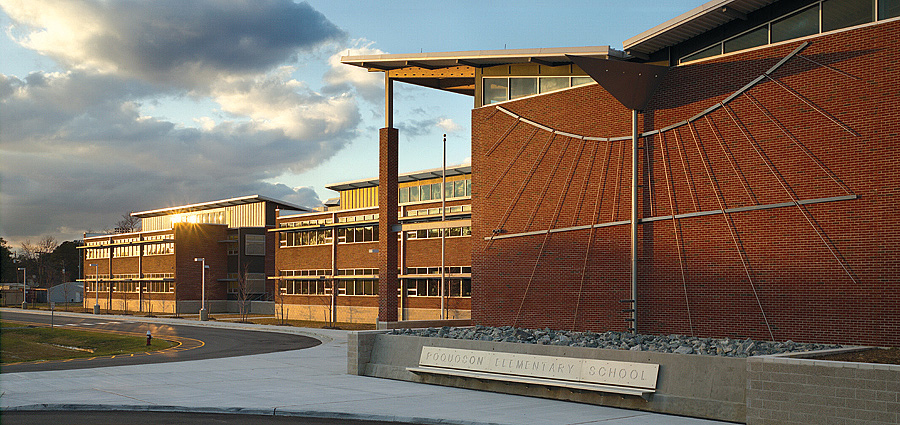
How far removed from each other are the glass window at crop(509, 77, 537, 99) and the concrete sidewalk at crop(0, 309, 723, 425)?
40.0 ft

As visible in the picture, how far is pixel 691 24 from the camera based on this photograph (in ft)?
78.8

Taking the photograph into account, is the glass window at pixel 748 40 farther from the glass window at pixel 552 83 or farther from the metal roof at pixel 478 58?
the glass window at pixel 552 83

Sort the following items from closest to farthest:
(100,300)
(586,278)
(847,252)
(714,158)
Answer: (847,252), (714,158), (586,278), (100,300)

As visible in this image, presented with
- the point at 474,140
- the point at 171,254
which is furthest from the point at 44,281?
the point at 474,140

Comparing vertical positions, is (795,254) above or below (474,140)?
below

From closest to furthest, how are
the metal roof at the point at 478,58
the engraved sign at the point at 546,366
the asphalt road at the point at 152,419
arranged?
the asphalt road at the point at 152,419, the engraved sign at the point at 546,366, the metal roof at the point at 478,58

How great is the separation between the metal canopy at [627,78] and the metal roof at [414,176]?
30.4m

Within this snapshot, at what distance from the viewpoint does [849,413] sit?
1308 cm

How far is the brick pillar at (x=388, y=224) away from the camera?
34.2m

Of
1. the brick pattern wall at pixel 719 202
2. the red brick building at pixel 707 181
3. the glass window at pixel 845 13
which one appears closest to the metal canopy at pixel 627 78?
the red brick building at pixel 707 181

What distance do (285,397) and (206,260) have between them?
7093 cm

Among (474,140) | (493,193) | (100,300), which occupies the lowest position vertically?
(100,300)

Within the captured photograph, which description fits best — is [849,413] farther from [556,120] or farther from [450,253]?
[450,253]

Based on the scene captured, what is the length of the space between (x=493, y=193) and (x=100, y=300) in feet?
281
